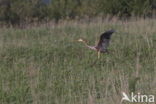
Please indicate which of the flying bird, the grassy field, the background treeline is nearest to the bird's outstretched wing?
the flying bird

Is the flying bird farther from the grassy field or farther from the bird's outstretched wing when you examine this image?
the grassy field

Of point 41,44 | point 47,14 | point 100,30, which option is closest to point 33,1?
point 47,14

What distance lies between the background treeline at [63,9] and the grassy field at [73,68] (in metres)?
5.34

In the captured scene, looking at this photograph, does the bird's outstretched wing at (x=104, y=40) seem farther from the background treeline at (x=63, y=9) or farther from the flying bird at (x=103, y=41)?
the background treeline at (x=63, y=9)

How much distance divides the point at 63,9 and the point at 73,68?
1772cm

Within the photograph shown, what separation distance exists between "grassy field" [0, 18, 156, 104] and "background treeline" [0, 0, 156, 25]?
17.5 ft

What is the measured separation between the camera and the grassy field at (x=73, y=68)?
12.3 feet

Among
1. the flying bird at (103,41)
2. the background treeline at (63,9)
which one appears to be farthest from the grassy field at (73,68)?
the background treeline at (63,9)

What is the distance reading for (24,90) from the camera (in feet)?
14.5

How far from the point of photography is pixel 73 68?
5715 mm

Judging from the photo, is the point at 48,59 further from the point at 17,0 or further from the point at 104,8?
the point at 17,0

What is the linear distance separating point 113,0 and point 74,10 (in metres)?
11.2

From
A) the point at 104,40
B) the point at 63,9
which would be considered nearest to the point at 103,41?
the point at 104,40

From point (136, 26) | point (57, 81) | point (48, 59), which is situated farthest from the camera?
point (136, 26)
